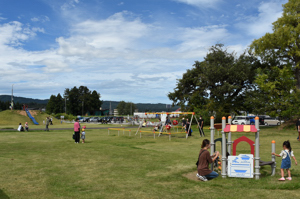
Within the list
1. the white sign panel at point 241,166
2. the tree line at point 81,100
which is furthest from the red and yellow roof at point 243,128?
the tree line at point 81,100

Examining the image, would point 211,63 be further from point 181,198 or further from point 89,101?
point 89,101

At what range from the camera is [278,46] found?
36.4m

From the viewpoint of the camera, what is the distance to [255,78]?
3941 cm

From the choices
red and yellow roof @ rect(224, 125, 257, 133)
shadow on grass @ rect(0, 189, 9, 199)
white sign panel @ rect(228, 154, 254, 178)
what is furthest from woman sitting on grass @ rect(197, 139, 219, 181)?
shadow on grass @ rect(0, 189, 9, 199)

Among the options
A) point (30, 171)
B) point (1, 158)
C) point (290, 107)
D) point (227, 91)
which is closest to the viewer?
point (30, 171)

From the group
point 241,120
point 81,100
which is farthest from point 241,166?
point 81,100

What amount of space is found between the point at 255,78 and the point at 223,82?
14.4ft

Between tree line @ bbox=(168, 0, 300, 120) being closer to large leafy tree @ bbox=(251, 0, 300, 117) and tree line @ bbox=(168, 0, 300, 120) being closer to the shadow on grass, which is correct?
large leafy tree @ bbox=(251, 0, 300, 117)

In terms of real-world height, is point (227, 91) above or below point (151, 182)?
above

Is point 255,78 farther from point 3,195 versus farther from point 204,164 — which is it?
point 3,195

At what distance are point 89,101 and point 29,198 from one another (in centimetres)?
11789

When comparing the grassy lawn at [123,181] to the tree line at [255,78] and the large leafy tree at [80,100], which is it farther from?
the large leafy tree at [80,100]

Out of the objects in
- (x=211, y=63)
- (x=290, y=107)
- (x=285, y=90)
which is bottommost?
(x=290, y=107)

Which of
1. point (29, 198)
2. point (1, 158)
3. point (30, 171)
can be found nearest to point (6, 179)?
point (30, 171)
